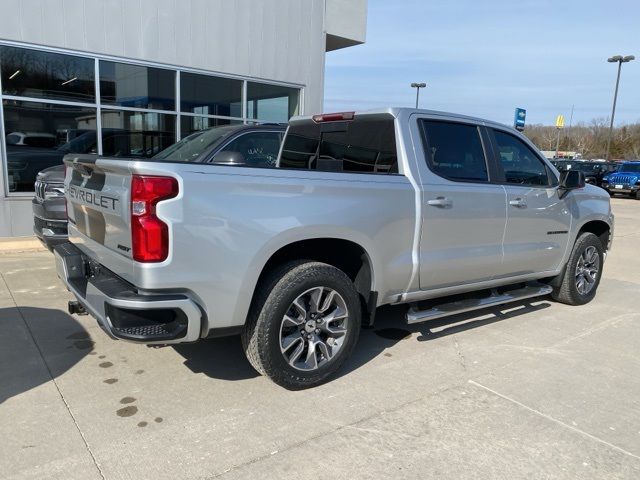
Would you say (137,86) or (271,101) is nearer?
(137,86)

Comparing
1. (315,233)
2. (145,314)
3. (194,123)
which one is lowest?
(145,314)

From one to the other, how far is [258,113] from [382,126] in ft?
26.1

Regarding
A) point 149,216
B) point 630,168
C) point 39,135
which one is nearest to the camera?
point 149,216

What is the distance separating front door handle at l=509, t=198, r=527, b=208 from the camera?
471cm

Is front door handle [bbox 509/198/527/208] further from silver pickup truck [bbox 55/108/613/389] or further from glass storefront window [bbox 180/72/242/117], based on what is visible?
glass storefront window [bbox 180/72/242/117]

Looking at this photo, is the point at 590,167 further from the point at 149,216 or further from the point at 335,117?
the point at 149,216

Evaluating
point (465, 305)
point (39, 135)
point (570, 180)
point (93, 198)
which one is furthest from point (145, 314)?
point (39, 135)

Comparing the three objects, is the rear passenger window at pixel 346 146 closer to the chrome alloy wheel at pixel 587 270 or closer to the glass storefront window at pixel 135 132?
the chrome alloy wheel at pixel 587 270

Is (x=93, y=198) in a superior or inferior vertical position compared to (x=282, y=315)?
superior

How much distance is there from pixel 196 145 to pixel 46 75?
14.9 ft

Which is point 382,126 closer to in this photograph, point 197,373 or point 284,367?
point 284,367

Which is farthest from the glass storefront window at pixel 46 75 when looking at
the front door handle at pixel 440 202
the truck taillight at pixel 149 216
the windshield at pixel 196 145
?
the front door handle at pixel 440 202

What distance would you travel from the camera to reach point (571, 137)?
10075cm

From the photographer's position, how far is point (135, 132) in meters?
9.89
